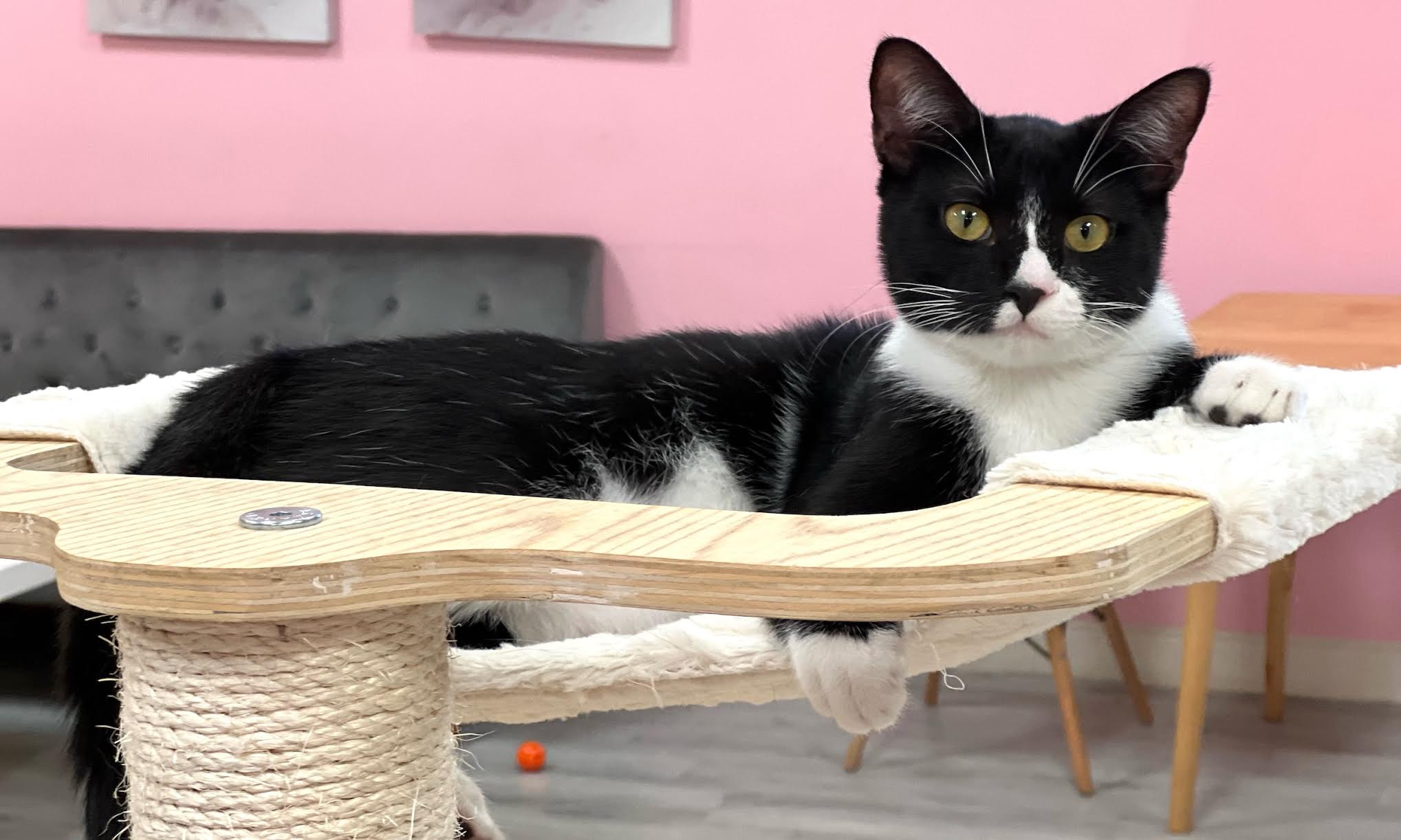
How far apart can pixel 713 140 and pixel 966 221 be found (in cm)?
146

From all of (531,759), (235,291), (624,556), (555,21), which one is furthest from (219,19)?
(624,556)

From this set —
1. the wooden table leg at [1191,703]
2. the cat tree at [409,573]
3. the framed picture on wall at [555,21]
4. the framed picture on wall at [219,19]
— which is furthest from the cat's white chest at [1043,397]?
the framed picture on wall at [219,19]

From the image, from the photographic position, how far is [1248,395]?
102 centimetres

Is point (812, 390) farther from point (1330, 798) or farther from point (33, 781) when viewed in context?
point (33, 781)

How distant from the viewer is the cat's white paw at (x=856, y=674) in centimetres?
96

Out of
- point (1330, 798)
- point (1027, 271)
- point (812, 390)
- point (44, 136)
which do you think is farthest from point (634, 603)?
point (44, 136)

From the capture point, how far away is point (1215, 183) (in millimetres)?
2354

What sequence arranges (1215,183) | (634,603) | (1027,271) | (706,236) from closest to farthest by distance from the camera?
(634,603) → (1027,271) → (1215,183) → (706,236)

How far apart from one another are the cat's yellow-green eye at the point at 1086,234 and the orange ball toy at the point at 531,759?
1.44 m

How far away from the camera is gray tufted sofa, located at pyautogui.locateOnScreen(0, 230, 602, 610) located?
237 centimetres

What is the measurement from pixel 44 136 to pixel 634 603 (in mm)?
2443

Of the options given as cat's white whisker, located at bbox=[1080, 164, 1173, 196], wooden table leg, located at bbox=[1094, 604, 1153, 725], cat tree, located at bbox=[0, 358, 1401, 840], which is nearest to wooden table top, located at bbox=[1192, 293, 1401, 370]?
cat's white whisker, located at bbox=[1080, 164, 1173, 196]

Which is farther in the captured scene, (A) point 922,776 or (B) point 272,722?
(A) point 922,776

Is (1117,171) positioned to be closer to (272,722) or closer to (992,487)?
(992,487)
